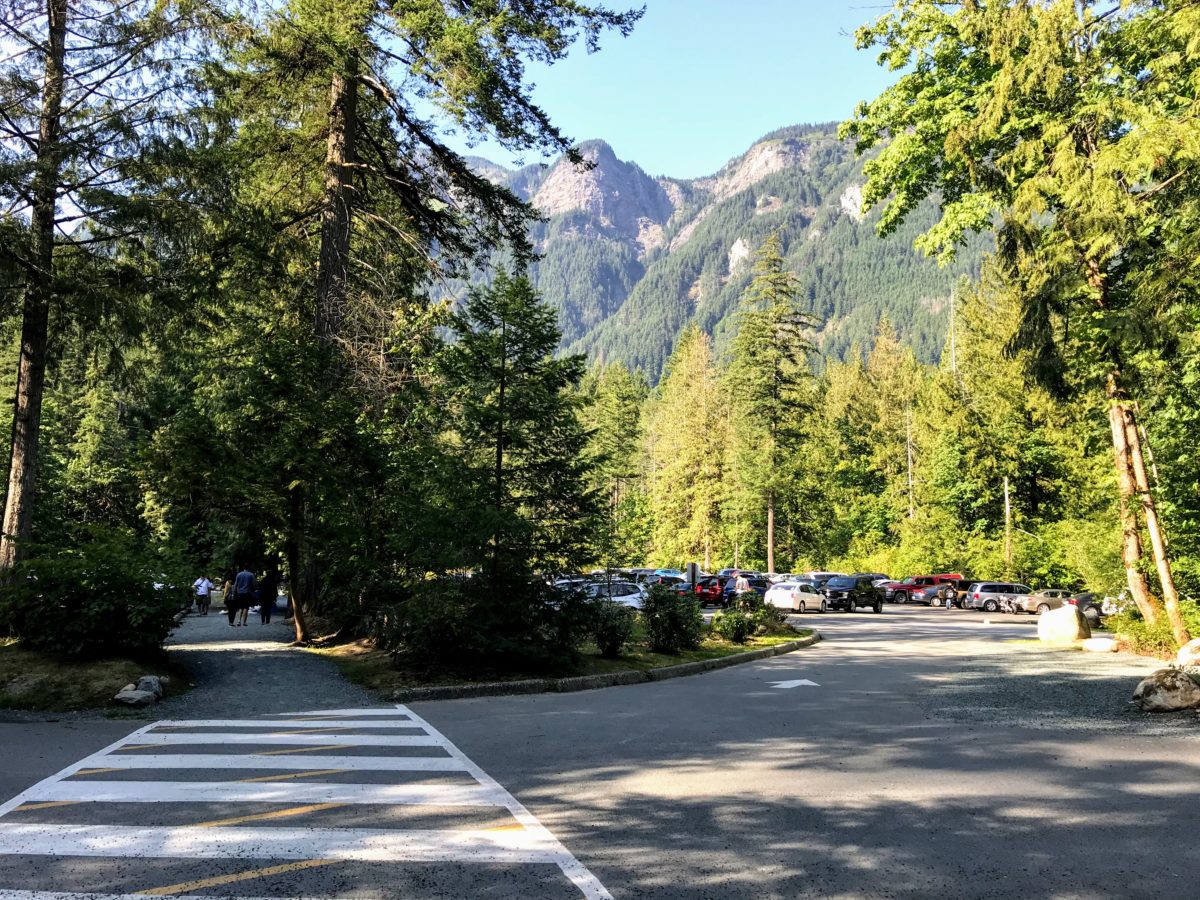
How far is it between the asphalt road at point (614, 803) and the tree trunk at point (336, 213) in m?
9.45

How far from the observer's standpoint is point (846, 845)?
5145 millimetres

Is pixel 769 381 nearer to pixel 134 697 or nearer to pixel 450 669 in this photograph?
pixel 450 669

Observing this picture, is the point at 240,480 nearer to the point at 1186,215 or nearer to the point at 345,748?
the point at 345,748

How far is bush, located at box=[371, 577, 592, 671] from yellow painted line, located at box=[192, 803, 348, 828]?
6455mm

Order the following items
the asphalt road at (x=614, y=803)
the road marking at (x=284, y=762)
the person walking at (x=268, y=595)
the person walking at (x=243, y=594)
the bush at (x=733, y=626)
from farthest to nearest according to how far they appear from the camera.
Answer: the person walking at (x=268, y=595) < the person walking at (x=243, y=594) < the bush at (x=733, y=626) < the road marking at (x=284, y=762) < the asphalt road at (x=614, y=803)

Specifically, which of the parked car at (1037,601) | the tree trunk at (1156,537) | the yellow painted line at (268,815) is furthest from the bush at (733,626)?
the parked car at (1037,601)

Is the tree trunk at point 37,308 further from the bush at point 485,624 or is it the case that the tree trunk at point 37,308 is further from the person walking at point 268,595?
the person walking at point 268,595

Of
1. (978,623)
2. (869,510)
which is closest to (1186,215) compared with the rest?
(978,623)

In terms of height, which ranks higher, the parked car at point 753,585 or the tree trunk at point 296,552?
the tree trunk at point 296,552

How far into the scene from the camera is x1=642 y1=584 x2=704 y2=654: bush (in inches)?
674

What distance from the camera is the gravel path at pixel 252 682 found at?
1036cm

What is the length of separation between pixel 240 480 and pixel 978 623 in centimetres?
2887

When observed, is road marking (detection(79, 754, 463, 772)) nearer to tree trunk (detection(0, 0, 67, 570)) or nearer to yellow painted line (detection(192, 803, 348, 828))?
yellow painted line (detection(192, 803, 348, 828))

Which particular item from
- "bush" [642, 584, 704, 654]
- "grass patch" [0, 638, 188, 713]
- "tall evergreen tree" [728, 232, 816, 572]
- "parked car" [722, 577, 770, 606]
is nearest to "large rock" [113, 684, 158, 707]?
"grass patch" [0, 638, 188, 713]
